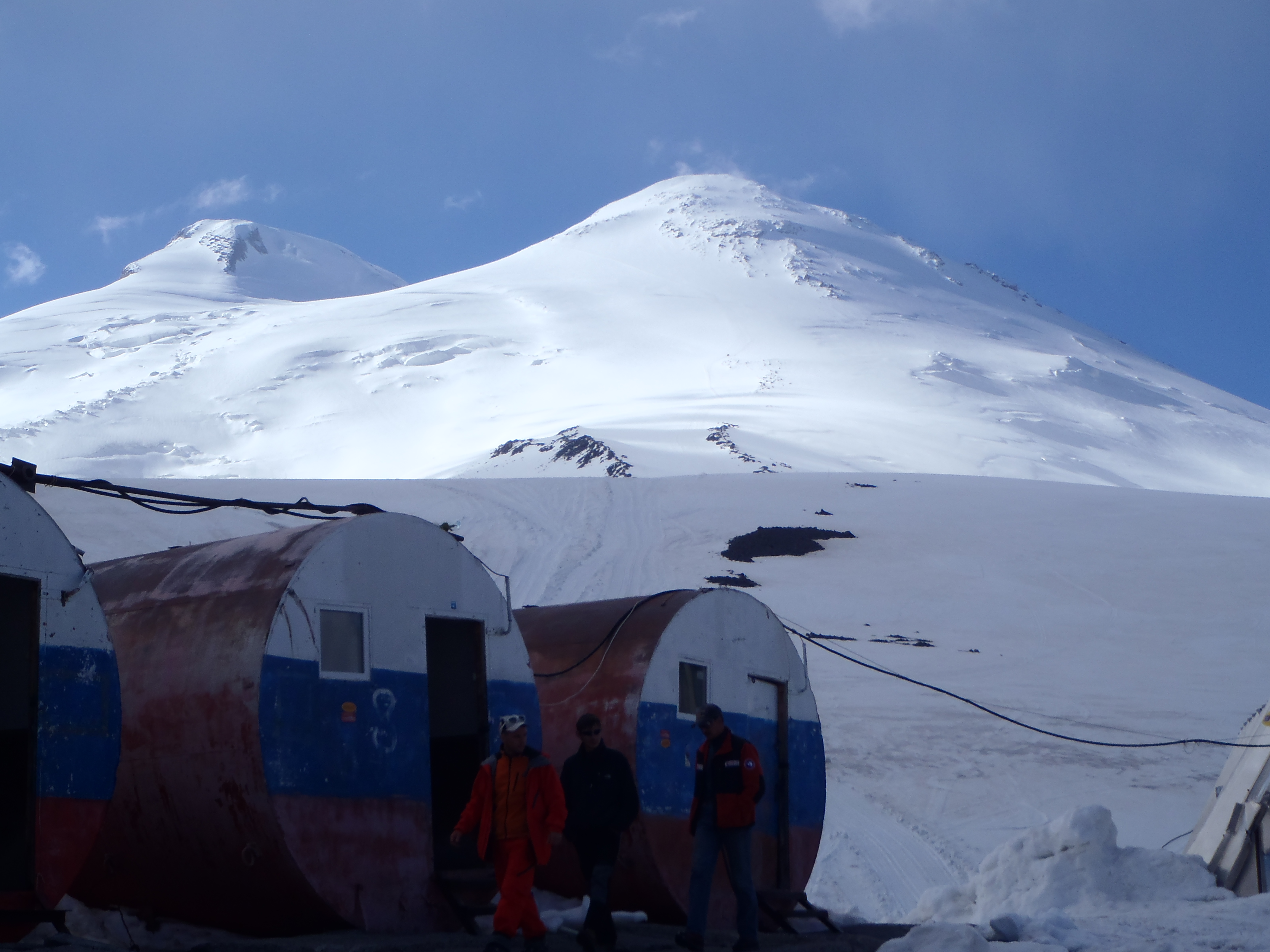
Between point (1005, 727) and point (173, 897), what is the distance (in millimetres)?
14081

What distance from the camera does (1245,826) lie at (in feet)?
34.5

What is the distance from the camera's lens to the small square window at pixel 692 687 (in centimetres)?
1084

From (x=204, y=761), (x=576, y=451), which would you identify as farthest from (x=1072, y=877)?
(x=576, y=451)

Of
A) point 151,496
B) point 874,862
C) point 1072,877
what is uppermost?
point 151,496

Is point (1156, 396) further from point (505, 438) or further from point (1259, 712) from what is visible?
point (1259, 712)

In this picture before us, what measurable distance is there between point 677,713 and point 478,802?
3.31m

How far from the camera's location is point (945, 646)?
24.9m

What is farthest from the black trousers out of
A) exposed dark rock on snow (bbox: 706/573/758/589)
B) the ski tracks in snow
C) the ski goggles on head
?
exposed dark rock on snow (bbox: 706/573/758/589)

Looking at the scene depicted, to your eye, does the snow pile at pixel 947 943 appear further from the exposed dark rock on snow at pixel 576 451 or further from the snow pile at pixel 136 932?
the exposed dark rock on snow at pixel 576 451

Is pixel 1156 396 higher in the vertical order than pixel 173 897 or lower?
higher

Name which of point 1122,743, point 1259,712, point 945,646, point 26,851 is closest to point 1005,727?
point 1122,743

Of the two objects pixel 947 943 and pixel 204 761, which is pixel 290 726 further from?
pixel 947 943

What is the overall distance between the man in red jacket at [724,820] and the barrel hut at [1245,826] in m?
4.58

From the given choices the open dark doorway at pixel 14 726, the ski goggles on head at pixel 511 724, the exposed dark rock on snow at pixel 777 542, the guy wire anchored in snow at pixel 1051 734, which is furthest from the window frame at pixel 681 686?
the exposed dark rock on snow at pixel 777 542
